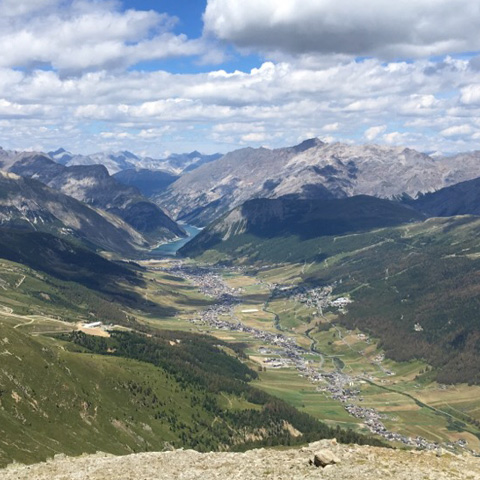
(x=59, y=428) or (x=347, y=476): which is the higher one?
(x=347, y=476)

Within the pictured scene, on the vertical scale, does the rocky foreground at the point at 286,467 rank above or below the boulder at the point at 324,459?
below

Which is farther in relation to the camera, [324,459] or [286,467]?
[286,467]

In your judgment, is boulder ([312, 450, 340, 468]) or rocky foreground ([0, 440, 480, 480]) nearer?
rocky foreground ([0, 440, 480, 480])

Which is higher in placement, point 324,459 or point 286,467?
point 324,459

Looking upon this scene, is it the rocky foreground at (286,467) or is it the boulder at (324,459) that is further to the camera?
Answer: the boulder at (324,459)

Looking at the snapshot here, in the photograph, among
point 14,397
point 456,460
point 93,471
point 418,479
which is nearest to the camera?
point 418,479

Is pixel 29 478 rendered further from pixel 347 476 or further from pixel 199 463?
pixel 347 476

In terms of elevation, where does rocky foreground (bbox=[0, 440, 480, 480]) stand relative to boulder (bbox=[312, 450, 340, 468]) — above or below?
below

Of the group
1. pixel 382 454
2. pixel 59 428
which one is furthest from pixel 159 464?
pixel 59 428
